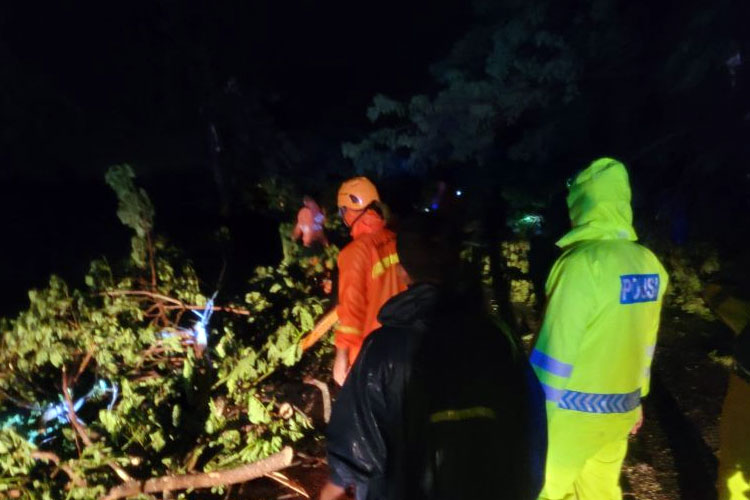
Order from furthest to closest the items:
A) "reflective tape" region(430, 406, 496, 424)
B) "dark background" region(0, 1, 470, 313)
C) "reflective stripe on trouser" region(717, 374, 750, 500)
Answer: "dark background" region(0, 1, 470, 313), "reflective stripe on trouser" region(717, 374, 750, 500), "reflective tape" region(430, 406, 496, 424)

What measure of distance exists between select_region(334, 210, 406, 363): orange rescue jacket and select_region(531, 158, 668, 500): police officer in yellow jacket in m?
0.81

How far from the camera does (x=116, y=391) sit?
3.10 metres

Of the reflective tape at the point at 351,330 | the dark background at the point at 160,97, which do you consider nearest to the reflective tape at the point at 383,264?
the reflective tape at the point at 351,330

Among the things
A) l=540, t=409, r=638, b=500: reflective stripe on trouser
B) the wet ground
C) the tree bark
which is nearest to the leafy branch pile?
the tree bark

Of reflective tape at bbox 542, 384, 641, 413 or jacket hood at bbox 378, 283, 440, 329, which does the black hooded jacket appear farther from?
reflective tape at bbox 542, 384, 641, 413

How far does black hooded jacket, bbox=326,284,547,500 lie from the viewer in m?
1.46

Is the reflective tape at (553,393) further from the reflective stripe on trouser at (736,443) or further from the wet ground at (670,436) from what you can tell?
the wet ground at (670,436)

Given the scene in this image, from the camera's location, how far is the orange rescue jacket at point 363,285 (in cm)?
283

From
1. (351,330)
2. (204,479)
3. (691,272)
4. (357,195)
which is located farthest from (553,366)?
(691,272)

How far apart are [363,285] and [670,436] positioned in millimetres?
2446

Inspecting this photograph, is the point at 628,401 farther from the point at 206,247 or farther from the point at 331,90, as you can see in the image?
the point at 331,90

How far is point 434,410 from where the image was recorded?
4.77 feet

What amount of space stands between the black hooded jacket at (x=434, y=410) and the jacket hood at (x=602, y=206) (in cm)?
88

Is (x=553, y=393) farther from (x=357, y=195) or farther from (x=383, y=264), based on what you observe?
(x=357, y=195)
